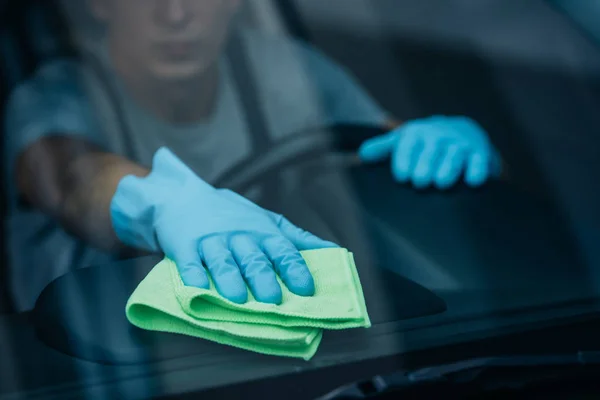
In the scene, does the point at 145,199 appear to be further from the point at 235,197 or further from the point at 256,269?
the point at 256,269

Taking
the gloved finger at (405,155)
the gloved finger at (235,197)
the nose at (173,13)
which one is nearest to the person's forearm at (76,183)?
the gloved finger at (235,197)

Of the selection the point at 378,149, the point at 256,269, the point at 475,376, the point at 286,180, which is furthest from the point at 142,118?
the point at 475,376

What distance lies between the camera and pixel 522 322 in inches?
32.6

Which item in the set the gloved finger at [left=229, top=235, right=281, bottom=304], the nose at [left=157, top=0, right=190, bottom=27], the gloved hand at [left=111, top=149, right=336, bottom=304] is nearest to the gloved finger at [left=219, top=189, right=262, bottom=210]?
the gloved hand at [left=111, top=149, right=336, bottom=304]

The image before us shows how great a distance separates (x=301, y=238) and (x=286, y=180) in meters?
0.29

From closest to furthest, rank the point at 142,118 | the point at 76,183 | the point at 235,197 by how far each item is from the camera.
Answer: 1. the point at 235,197
2. the point at 76,183
3. the point at 142,118

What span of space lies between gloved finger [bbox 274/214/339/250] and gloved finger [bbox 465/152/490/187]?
13.2 inches

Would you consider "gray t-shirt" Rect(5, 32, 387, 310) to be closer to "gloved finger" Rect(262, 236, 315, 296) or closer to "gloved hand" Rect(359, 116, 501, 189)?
"gloved hand" Rect(359, 116, 501, 189)

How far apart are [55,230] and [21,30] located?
453 mm

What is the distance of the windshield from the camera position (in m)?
0.76

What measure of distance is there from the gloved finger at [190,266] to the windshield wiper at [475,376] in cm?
18

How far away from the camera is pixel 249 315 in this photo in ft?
2.37

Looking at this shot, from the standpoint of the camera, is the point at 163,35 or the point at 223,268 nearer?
the point at 223,268

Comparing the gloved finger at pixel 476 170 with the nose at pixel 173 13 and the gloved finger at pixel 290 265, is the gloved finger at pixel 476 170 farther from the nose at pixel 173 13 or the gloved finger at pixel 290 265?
the nose at pixel 173 13
